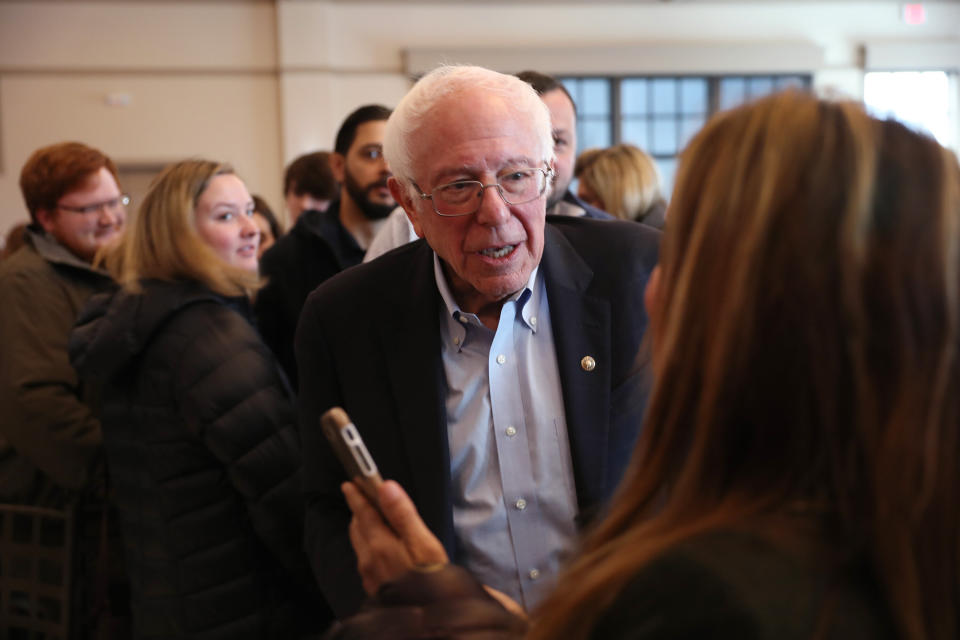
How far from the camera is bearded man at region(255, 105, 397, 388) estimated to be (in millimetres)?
2832

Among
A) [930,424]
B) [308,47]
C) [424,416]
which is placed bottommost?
[424,416]

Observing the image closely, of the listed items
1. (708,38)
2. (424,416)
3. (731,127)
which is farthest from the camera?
(708,38)

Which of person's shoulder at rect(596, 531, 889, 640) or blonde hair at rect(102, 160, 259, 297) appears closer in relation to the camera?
person's shoulder at rect(596, 531, 889, 640)

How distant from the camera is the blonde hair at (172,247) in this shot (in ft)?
6.84

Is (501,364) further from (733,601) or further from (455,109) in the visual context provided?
(733,601)

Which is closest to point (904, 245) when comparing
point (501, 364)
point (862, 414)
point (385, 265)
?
point (862, 414)

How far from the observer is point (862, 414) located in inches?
25.7

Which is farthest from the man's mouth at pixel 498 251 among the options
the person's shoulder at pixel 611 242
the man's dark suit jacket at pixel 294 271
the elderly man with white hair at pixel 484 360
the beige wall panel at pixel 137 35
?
the beige wall panel at pixel 137 35

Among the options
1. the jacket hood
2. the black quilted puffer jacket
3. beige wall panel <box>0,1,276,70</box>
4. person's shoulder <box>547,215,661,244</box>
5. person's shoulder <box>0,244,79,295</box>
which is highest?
beige wall panel <box>0,1,276,70</box>

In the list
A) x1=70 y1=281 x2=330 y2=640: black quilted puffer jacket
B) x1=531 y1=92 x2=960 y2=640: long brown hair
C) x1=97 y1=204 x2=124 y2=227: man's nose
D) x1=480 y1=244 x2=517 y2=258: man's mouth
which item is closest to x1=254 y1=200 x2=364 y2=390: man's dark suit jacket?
x1=97 y1=204 x2=124 y2=227: man's nose

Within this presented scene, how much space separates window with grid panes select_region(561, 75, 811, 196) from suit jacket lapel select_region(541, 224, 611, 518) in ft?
26.6

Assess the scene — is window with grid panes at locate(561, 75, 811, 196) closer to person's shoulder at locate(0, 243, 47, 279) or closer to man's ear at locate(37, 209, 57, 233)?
man's ear at locate(37, 209, 57, 233)

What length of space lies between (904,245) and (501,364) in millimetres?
857

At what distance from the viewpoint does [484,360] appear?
147cm
